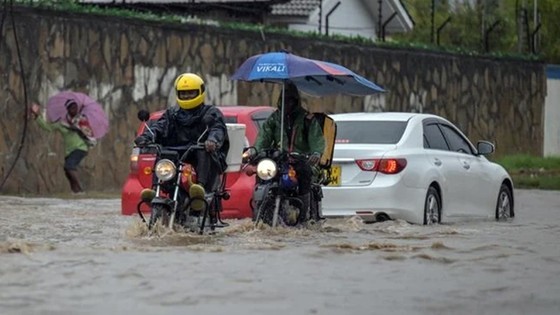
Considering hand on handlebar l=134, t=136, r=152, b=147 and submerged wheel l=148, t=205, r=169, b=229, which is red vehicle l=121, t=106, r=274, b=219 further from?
submerged wheel l=148, t=205, r=169, b=229

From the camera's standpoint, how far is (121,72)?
97.1 ft

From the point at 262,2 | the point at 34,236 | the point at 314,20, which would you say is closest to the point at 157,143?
the point at 34,236

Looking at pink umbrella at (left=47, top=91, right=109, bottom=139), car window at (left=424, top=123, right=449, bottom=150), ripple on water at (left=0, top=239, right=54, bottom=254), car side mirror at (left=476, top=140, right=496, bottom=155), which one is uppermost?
pink umbrella at (left=47, top=91, right=109, bottom=139)

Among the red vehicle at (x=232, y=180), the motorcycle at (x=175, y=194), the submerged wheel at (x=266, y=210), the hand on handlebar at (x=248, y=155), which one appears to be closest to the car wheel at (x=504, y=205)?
the red vehicle at (x=232, y=180)

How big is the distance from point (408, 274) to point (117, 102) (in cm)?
1661

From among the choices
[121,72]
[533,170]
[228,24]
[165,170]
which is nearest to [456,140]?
[165,170]

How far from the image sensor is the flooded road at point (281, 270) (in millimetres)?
11383

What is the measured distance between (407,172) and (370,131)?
0.95 m

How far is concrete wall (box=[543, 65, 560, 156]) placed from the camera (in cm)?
4578

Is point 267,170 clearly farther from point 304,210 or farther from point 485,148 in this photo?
point 485,148

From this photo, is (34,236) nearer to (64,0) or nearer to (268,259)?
(268,259)

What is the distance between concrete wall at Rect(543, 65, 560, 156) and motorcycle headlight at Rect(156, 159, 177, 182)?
1195 inches

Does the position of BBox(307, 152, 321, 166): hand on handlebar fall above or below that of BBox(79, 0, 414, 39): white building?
below

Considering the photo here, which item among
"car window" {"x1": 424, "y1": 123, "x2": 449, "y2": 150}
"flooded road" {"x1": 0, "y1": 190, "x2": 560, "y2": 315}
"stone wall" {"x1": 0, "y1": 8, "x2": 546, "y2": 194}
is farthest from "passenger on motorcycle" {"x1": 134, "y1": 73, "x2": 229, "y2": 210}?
"stone wall" {"x1": 0, "y1": 8, "x2": 546, "y2": 194}
